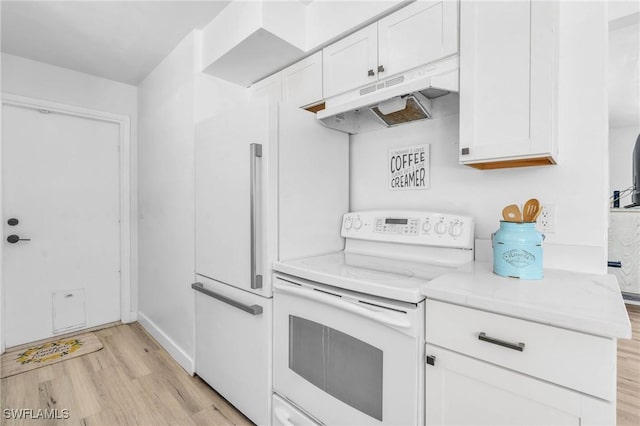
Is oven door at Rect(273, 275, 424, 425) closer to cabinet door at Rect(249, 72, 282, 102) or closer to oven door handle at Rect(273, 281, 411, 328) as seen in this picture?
oven door handle at Rect(273, 281, 411, 328)

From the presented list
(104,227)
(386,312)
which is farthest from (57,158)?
(386,312)

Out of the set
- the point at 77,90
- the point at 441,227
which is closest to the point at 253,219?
the point at 441,227

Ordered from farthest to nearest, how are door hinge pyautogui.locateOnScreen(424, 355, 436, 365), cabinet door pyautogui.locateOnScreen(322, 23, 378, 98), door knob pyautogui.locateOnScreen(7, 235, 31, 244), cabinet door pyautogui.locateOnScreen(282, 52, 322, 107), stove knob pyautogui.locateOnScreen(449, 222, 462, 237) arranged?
door knob pyautogui.locateOnScreen(7, 235, 31, 244), cabinet door pyautogui.locateOnScreen(282, 52, 322, 107), cabinet door pyautogui.locateOnScreen(322, 23, 378, 98), stove knob pyautogui.locateOnScreen(449, 222, 462, 237), door hinge pyautogui.locateOnScreen(424, 355, 436, 365)

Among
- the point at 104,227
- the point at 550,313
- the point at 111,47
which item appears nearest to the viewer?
the point at 550,313

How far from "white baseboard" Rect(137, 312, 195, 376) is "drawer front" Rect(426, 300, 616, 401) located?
1.87m

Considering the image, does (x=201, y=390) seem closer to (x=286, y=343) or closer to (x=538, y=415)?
(x=286, y=343)

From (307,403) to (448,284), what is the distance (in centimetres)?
88

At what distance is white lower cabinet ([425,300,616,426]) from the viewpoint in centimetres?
79

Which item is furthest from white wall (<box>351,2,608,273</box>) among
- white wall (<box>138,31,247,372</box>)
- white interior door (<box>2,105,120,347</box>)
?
white interior door (<box>2,105,120,347</box>)

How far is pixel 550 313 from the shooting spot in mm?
836

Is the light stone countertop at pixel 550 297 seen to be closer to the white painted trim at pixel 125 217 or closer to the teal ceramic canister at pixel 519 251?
the teal ceramic canister at pixel 519 251

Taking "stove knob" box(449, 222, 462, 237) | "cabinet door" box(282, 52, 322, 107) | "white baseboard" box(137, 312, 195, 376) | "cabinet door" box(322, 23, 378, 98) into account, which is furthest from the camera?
"white baseboard" box(137, 312, 195, 376)

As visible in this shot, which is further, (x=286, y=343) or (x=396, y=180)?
(x=396, y=180)

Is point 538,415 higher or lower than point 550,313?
lower
